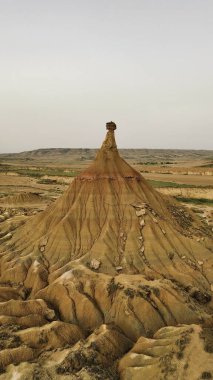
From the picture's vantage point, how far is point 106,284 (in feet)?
62.2

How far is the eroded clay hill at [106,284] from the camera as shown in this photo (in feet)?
43.8

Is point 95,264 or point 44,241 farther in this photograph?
point 44,241

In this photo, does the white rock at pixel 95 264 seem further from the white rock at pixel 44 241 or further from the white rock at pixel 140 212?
the white rock at pixel 140 212

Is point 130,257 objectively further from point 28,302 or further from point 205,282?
point 28,302

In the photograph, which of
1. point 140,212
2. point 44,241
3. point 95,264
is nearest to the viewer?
point 95,264

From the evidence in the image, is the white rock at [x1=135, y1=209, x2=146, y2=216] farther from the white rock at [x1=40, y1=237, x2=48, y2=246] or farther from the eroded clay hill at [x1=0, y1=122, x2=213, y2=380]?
the white rock at [x1=40, y1=237, x2=48, y2=246]

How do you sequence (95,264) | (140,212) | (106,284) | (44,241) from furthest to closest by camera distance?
(140,212) < (44,241) < (95,264) < (106,284)

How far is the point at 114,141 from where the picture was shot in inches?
1074

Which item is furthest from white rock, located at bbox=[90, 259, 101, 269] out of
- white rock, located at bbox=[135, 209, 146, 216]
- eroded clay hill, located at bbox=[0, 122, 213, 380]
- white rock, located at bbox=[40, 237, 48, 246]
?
white rock, located at bbox=[135, 209, 146, 216]

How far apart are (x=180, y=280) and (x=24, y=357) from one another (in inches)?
403

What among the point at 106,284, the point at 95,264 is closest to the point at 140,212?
the point at 95,264

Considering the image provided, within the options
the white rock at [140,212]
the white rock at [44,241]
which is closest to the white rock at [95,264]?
the white rock at [44,241]

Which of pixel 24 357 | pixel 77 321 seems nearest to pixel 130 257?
pixel 77 321

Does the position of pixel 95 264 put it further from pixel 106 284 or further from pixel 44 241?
pixel 44 241
